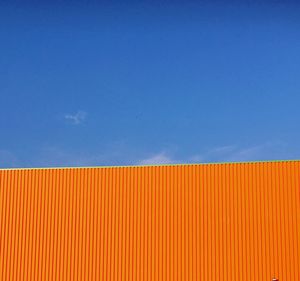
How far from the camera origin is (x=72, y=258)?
76.0 feet

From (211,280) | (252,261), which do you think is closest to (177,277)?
(211,280)

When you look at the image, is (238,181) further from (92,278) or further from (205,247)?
(92,278)

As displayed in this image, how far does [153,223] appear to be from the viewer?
22828 millimetres

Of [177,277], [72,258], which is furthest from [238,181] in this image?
[72,258]

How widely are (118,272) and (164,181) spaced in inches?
166

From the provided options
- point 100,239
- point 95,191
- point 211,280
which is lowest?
point 211,280

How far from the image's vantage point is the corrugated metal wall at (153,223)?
71.9 ft

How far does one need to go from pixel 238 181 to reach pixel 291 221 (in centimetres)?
263

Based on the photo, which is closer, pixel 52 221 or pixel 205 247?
pixel 205 247

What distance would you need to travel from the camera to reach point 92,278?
74.9 feet

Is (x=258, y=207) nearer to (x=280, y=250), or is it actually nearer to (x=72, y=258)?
(x=280, y=250)

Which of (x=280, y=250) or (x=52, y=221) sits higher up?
(x=52, y=221)

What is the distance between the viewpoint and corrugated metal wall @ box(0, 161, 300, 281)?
21906 mm

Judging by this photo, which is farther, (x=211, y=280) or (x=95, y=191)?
(x=95, y=191)
